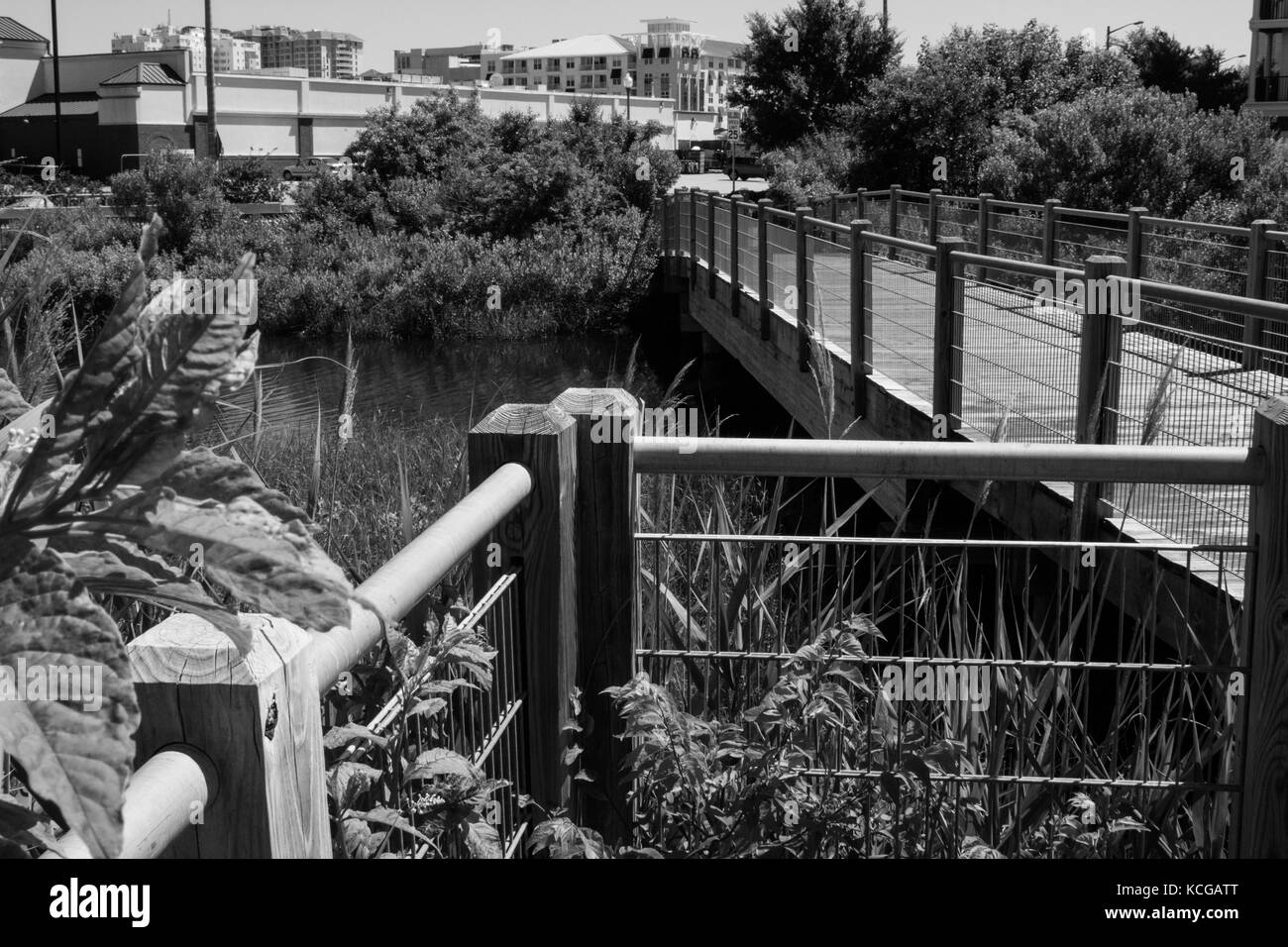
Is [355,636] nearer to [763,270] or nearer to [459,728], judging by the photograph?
[459,728]

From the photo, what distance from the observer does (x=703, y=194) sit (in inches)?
801

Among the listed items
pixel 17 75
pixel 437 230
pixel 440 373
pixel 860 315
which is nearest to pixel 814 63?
pixel 437 230

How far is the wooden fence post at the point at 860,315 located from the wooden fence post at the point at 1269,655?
6573 millimetres

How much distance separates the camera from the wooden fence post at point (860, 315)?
365 inches

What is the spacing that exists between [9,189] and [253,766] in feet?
119

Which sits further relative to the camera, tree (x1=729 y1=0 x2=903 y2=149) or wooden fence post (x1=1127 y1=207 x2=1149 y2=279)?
tree (x1=729 y1=0 x2=903 y2=149)

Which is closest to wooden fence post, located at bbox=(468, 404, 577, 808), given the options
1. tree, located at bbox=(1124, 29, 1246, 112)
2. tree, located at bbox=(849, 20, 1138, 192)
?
tree, located at bbox=(849, 20, 1138, 192)

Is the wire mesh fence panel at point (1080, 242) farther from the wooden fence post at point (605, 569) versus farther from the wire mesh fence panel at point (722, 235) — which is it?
the wooden fence post at point (605, 569)

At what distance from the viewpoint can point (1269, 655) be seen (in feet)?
8.84

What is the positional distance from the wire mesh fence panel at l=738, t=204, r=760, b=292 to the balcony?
119 ft

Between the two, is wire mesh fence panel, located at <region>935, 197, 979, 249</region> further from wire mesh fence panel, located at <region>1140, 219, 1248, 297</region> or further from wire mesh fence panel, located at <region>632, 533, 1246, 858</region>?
wire mesh fence panel, located at <region>632, 533, 1246, 858</region>

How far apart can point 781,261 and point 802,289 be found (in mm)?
1974

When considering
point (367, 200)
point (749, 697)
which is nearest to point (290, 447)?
point (749, 697)

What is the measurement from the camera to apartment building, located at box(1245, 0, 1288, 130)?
150 feet
